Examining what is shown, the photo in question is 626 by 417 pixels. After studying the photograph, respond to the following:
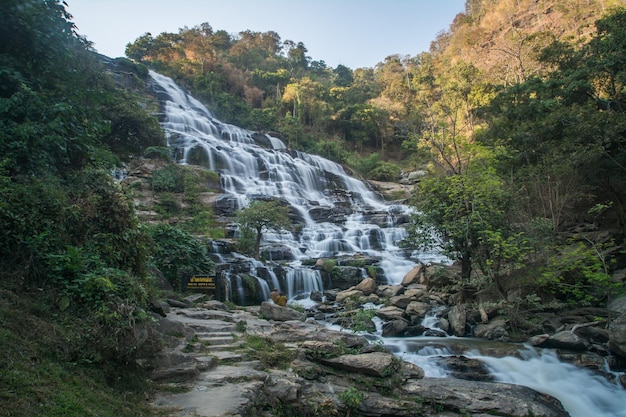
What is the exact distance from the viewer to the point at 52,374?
10.1ft

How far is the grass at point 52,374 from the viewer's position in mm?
2715

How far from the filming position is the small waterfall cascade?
1797 cm

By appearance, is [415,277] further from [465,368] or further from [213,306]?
[213,306]

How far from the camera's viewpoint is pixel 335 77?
192ft

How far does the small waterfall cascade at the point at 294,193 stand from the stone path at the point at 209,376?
806 centimetres

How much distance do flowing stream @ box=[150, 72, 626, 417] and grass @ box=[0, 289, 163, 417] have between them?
5.29 m

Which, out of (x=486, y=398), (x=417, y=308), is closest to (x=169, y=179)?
(x=417, y=308)

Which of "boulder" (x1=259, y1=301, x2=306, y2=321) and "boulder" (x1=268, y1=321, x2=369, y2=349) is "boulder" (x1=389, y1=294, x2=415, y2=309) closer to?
"boulder" (x1=259, y1=301, x2=306, y2=321)

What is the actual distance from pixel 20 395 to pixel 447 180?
10.1m

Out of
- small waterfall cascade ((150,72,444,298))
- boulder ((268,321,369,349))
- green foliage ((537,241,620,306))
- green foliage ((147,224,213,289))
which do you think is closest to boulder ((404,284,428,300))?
small waterfall cascade ((150,72,444,298))

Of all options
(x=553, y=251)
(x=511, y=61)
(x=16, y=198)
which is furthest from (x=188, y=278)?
(x=511, y=61)

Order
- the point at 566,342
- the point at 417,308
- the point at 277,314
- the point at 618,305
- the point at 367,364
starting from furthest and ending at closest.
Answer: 1. the point at 417,308
2. the point at 277,314
3. the point at 618,305
4. the point at 566,342
5. the point at 367,364

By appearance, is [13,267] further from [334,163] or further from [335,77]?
[335,77]

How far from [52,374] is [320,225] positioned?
19.5 m
